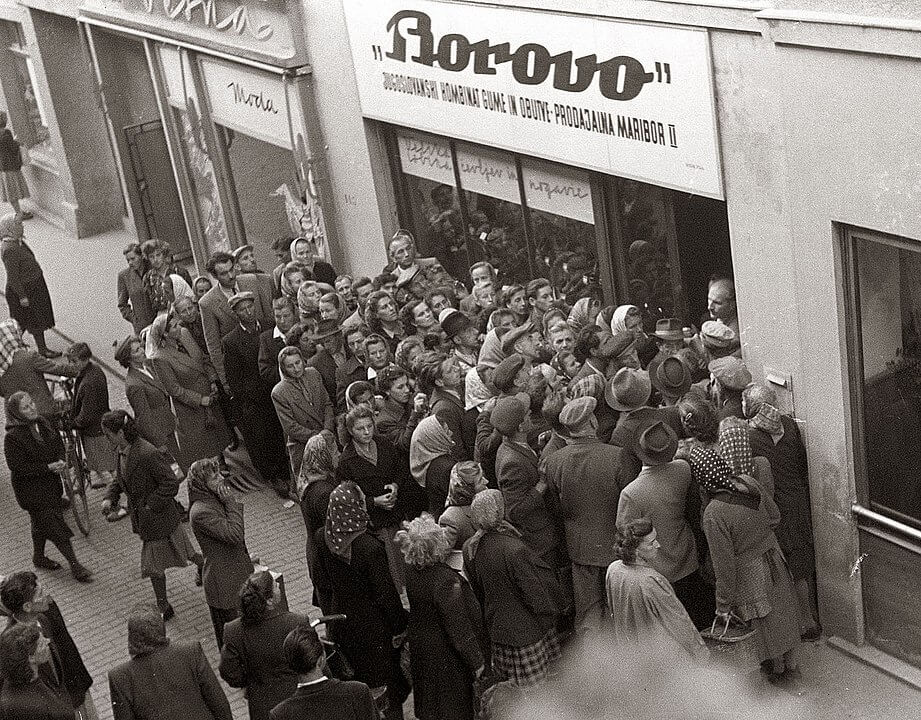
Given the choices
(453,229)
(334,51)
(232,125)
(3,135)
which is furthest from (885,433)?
(3,135)

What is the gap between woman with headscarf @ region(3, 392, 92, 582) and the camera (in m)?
10.1

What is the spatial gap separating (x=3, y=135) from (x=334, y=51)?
11.4 meters

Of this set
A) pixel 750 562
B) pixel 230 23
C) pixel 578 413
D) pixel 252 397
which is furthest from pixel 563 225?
pixel 230 23

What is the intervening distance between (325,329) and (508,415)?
310cm

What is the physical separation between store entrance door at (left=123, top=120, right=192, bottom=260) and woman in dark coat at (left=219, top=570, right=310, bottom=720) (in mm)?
12812

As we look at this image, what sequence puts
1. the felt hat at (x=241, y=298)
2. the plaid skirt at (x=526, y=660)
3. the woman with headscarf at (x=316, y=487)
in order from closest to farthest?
the plaid skirt at (x=526, y=660) → the woman with headscarf at (x=316, y=487) → the felt hat at (x=241, y=298)

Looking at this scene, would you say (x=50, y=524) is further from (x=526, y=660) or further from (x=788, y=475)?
(x=788, y=475)

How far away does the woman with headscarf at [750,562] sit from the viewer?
7.06 meters

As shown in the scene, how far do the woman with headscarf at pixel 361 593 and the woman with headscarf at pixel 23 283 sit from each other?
880 cm

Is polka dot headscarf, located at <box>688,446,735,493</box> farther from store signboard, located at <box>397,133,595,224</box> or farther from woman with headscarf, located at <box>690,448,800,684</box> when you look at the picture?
store signboard, located at <box>397,133,595,224</box>

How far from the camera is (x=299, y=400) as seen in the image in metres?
9.94

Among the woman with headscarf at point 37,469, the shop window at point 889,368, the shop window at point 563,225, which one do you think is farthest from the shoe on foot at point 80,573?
the shop window at point 889,368

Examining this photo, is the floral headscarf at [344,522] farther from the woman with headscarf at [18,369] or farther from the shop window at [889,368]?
the woman with headscarf at [18,369]

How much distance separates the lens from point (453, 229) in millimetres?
12758
